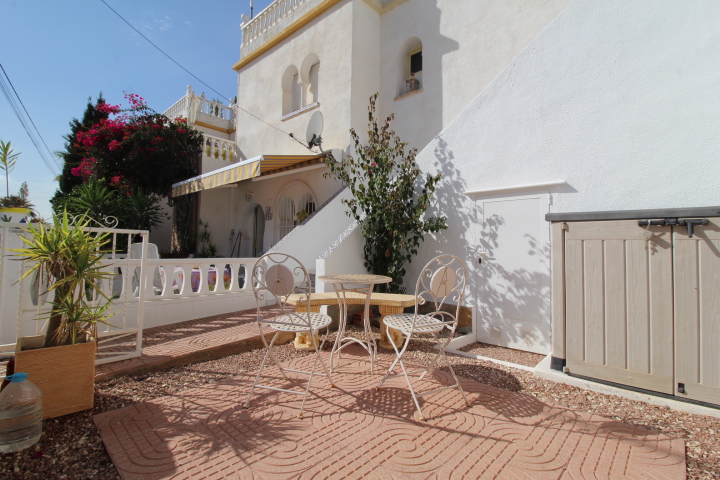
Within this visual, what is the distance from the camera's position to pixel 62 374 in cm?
378

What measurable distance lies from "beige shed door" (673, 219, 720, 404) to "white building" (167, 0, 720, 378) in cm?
127

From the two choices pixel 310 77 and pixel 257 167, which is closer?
pixel 257 167

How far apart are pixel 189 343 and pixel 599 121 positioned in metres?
8.10

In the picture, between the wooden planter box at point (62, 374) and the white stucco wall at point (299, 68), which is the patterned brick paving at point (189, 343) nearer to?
the wooden planter box at point (62, 374)

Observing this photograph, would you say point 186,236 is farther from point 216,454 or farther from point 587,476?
point 587,476

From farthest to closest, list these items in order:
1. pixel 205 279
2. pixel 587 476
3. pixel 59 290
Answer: pixel 205 279, pixel 59 290, pixel 587 476

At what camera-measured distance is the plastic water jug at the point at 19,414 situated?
10.0 feet

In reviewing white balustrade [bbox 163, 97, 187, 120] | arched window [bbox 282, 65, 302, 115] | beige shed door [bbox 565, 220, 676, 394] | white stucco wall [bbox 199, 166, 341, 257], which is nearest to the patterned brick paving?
beige shed door [bbox 565, 220, 676, 394]

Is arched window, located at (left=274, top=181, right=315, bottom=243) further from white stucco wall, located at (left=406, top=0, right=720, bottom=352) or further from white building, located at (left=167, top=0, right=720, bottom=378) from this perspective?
white stucco wall, located at (left=406, top=0, right=720, bottom=352)

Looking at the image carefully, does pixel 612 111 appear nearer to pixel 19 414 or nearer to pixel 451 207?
pixel 451 207

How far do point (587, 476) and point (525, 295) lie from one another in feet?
12.8

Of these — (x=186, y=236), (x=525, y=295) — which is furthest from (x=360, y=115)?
(x=186, y=236)

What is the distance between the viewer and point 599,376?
15.1 feet

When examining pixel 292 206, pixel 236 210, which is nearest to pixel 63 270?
pixel 292 206
